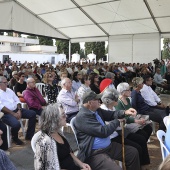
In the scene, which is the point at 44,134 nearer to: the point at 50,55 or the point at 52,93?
the point at 52,93

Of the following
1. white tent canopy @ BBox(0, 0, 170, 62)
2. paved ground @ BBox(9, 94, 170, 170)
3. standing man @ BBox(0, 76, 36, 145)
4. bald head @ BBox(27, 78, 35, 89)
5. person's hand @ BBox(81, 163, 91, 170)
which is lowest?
paved ground @ BBox(9, 94, 170, 170)

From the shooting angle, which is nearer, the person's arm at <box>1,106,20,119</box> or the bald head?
the person's arm at <box>1,106,20,119</box>

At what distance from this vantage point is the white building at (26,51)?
104 ft

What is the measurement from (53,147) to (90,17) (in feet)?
32.6

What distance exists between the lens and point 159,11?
957 cm

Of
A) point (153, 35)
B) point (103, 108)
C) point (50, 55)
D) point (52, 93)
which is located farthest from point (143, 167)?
point (50, 55)

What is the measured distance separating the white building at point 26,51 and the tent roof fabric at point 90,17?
1805 cm

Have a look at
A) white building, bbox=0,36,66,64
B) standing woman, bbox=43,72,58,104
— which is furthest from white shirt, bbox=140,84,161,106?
white building, bbox=0,36,66,64

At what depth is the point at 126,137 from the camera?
3.06 metres

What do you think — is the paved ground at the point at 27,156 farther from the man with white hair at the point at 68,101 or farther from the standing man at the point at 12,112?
the man with white hair at the point at 68,101

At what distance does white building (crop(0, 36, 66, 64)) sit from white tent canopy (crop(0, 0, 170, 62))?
18.0 meters

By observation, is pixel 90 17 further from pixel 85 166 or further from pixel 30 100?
pixel 85 166

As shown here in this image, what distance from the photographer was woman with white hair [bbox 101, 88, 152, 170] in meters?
2.91

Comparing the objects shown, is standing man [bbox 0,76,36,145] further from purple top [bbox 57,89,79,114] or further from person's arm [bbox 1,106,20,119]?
purple top [bbox 57,89,79,114]
